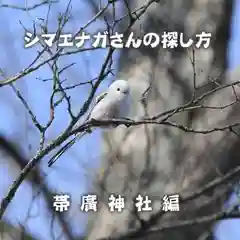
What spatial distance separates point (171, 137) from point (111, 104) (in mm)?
116

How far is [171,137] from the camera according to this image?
96cm

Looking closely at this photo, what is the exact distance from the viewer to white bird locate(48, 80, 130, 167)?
36.0 inches

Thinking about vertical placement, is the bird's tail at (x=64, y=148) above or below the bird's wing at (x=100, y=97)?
below

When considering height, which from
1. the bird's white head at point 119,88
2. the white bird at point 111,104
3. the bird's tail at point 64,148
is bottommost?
the bird's tail at point 64,148

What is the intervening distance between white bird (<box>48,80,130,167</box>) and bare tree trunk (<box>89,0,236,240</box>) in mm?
25

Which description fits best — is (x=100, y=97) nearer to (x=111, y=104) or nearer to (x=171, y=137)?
(x=111, y=104)

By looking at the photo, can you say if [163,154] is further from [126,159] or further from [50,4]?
[50,4]

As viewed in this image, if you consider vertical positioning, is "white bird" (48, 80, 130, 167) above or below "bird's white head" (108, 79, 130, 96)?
below

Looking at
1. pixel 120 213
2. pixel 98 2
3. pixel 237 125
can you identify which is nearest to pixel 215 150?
pixel 237 125

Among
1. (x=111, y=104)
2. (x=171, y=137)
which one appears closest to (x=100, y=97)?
(x=111, y=104)

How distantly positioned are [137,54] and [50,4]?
166mm

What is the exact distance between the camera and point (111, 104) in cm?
91

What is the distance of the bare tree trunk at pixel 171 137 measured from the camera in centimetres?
91

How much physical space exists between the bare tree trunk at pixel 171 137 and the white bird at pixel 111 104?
0.03 m
